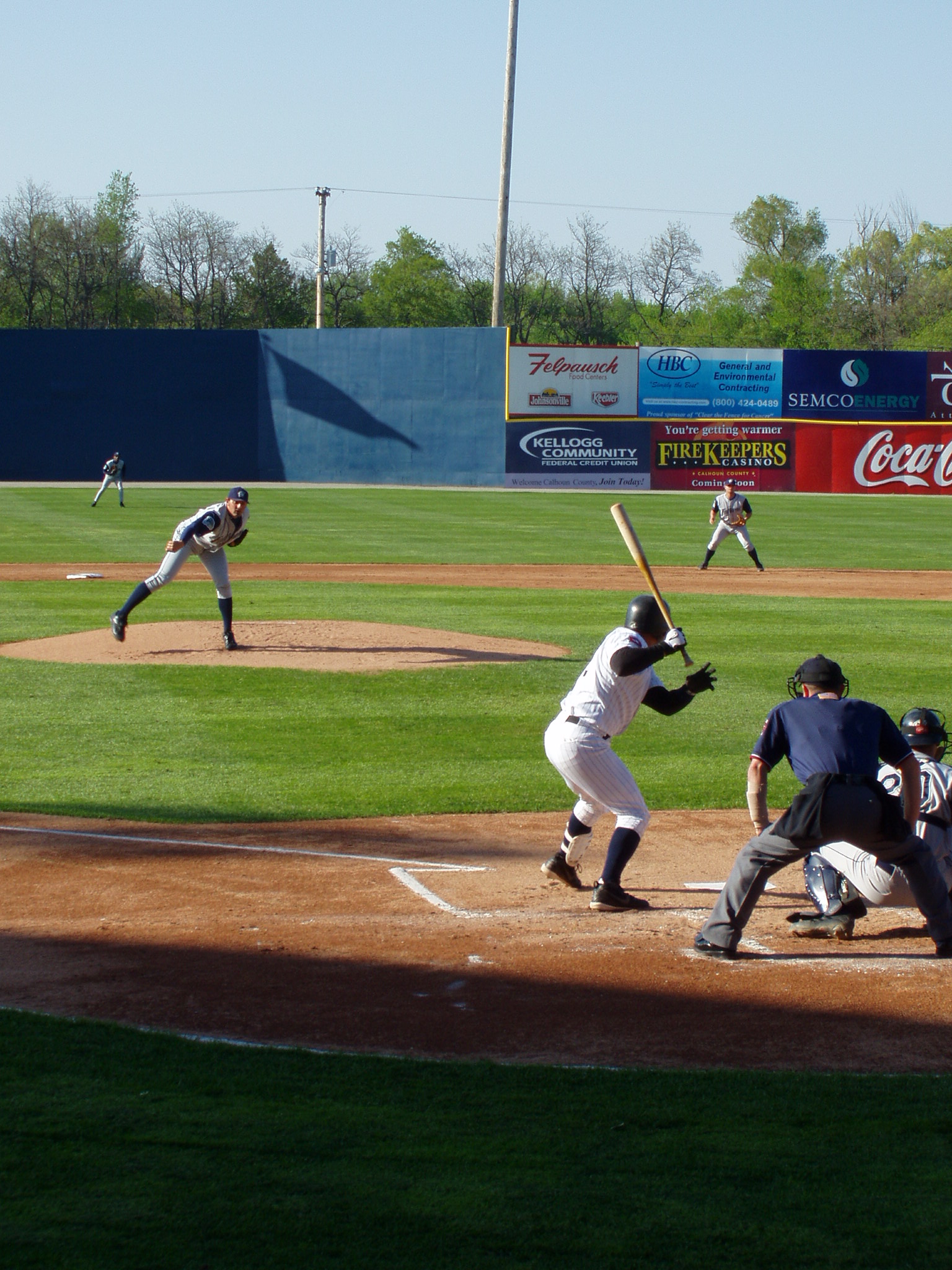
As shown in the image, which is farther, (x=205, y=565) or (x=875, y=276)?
(x=875, y=276)

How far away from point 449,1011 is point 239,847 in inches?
116

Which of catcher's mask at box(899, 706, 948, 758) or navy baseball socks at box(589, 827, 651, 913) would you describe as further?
navy baseball socks at box(589, 827, 651, 913)

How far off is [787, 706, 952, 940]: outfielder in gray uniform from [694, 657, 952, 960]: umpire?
1.12 feet

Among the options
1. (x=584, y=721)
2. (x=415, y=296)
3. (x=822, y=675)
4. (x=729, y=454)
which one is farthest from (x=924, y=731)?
(x=415, y=296)

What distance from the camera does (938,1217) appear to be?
11.3 ft

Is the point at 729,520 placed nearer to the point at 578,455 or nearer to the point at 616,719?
the point at 616,719

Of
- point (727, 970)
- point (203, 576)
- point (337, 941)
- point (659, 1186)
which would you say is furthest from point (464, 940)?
point (203, 576)

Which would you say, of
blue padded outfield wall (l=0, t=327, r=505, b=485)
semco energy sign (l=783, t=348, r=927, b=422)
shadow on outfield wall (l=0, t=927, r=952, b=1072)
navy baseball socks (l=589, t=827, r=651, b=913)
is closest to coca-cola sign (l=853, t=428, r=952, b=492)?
semco energy sign (l=783, t=348, r=927, b=422)

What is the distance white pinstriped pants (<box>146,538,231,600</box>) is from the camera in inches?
557

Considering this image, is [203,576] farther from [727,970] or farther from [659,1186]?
[659,1186]

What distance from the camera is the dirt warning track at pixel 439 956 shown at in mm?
5035

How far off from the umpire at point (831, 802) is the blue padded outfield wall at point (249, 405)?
1769 inches

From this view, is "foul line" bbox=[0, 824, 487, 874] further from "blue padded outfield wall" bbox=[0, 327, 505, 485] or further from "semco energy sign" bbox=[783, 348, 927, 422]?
"semco energy sign" bbox=[783, 348, 927, 422]

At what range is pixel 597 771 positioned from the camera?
6766 millimetres
